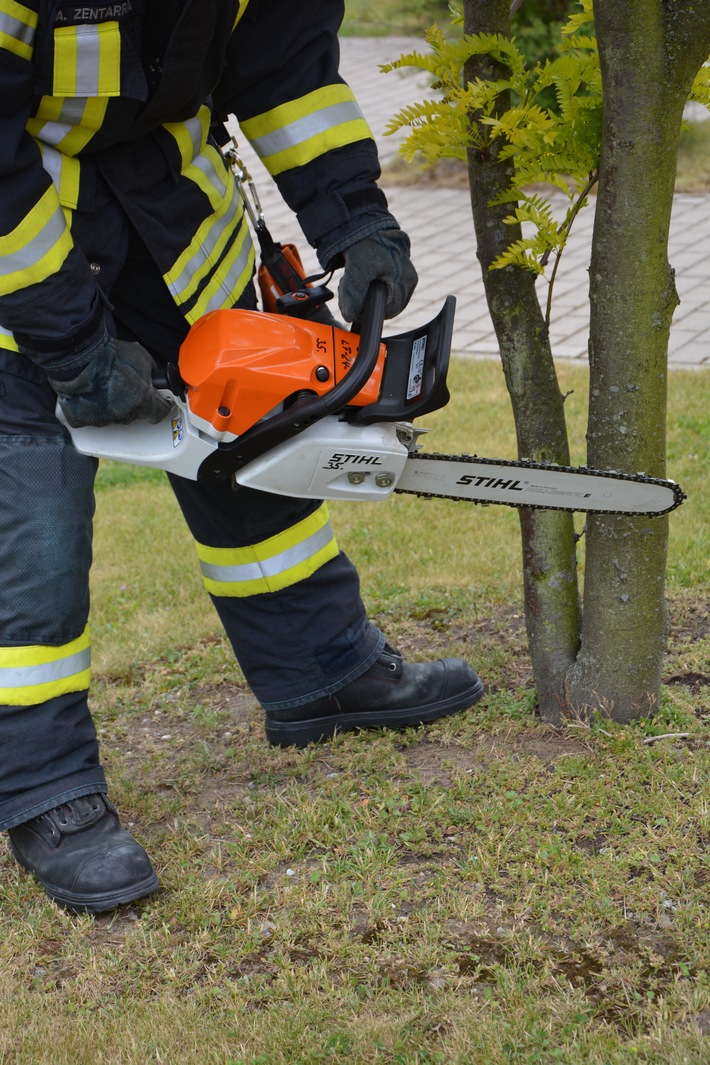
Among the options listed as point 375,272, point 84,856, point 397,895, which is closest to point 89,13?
point 375,272

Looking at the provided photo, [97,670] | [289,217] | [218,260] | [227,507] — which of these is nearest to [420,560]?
[97,670]

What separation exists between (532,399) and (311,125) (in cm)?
78

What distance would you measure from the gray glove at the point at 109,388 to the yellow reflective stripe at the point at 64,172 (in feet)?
0.91

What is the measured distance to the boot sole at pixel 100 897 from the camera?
2260mm

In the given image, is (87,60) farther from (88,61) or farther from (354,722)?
(354,722)

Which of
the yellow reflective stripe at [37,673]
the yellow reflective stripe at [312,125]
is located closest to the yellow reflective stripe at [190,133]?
the yellow reflective stripe at [312,125]

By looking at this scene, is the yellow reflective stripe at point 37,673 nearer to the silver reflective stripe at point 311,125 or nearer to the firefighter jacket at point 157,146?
the firefighter jacket at point 157,146

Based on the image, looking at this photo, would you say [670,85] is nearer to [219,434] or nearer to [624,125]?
[624,125]

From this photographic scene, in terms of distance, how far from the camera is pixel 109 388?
2150 millimetres

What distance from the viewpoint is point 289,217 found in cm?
850

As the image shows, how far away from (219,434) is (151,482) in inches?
113

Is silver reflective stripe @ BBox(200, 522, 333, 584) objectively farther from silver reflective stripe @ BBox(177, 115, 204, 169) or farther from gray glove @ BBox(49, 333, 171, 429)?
silver reflective stripe @ BBox(177, 115, 204, 169)

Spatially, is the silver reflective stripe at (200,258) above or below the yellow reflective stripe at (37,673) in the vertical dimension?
above

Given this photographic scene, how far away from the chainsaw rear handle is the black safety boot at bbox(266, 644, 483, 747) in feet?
2.40
